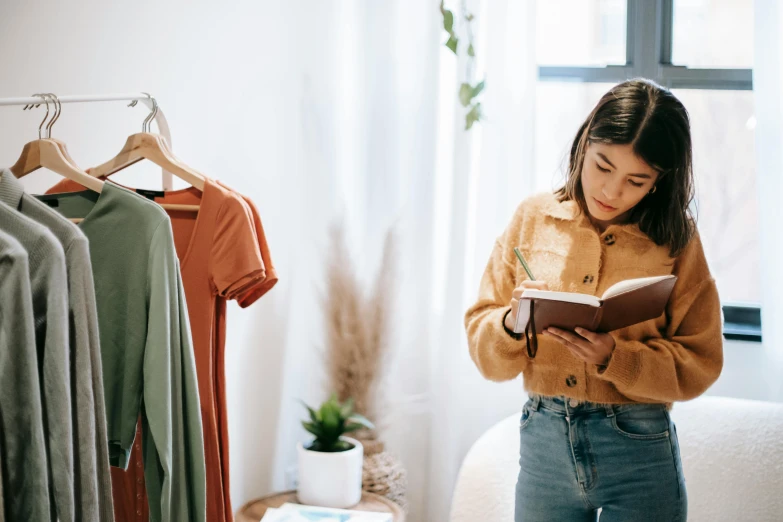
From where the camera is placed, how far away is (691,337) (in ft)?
4.56

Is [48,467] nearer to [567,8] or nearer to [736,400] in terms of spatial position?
[736,400]

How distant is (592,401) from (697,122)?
50.8 inches

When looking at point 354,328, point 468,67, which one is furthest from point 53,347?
point 468,67

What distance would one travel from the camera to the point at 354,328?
221 centimetres

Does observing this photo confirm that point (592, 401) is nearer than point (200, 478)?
No

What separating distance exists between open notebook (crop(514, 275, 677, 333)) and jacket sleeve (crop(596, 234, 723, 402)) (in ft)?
0.26

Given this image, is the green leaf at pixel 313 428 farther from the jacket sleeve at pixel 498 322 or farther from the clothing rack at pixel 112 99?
the clothing rack at pixel 112 99

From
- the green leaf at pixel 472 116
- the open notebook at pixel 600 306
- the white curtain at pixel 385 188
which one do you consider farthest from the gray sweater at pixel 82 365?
the green leaf at pixel 472 116

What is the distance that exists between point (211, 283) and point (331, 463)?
698 mm

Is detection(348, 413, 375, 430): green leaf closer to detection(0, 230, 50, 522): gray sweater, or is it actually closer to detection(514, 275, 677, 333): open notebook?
detection(514, 275, 677, 333): open notebook

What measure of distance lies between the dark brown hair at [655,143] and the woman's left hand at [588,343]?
228 millimetres

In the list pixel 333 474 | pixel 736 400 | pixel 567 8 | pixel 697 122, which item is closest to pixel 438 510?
pixel 333 474

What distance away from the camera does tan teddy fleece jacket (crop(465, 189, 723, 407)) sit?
4.44 ft

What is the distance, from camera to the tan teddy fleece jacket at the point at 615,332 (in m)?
1.35
